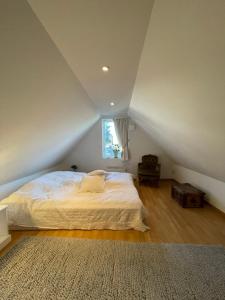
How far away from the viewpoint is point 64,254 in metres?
2.02

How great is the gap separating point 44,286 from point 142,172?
362 centimetres

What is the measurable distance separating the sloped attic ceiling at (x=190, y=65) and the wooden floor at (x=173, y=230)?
3.78 feet

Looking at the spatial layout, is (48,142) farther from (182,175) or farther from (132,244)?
(182,175)

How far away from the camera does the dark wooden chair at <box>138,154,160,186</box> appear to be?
4.78 m

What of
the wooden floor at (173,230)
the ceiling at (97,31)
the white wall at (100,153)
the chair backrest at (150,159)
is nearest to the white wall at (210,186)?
the wooden floor at (173,230)

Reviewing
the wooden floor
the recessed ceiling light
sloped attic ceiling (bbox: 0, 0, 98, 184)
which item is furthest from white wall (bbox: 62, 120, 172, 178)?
the recessed ceiling light

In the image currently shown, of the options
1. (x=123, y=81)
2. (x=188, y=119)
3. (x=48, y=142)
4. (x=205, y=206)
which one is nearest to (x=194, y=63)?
(x=188, y=119)

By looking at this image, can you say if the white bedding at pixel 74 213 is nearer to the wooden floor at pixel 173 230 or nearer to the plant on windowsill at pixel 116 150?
the wooden floor at pixel 173 230

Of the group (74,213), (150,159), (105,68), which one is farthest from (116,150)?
(105,68)

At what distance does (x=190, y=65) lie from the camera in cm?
134

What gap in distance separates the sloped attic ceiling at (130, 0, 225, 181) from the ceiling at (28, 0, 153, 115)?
11 cm

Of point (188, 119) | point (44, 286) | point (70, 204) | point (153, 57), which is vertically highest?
point (153, 57)

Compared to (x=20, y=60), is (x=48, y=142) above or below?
below

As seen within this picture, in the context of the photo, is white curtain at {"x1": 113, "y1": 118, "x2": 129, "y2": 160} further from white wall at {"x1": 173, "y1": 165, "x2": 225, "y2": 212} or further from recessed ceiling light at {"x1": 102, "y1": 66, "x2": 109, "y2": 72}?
recessed ceiling light at {"x1": 102, "y1": 66, "x2": 109, "y2": 72}
